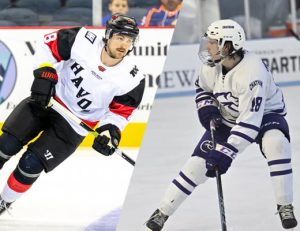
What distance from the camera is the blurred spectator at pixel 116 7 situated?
5.13 metres

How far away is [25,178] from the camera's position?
3.57m

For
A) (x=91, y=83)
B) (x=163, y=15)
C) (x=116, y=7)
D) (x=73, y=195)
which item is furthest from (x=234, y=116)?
(x=163, y=15)

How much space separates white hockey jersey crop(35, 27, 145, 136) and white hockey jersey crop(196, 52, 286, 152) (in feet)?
1.39

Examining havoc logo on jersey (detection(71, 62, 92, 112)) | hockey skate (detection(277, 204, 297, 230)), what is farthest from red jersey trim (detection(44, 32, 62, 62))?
hockey skate (detection(277, 204, 297, 230))

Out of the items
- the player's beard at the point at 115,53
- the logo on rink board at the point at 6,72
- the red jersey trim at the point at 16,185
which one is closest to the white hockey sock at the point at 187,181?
the player's beard at the point at 115,53

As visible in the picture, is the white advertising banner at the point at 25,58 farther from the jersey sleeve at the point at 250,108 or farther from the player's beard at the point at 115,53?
the jersey sleeve at the point at 250,108

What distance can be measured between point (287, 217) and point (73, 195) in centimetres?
127

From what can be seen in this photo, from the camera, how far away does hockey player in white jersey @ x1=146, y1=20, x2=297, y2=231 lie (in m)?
3.13

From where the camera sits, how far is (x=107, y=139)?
138 inches

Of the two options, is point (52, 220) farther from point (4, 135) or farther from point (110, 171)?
point (110, 171)

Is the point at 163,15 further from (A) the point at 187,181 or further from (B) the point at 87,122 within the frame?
(A) the point at 187,181

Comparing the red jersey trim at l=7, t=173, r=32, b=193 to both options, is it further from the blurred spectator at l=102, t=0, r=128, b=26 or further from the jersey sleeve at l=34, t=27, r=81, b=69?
the blurred spectator at l=102, t=0, r=128, b=26

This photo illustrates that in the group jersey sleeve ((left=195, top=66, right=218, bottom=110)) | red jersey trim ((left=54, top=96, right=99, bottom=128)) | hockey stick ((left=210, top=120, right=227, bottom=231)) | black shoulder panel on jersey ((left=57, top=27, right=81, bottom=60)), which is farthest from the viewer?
red jersey trim ((left=54, top=96, right=99, bottom=128))

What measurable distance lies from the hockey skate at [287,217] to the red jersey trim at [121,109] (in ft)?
2.54
